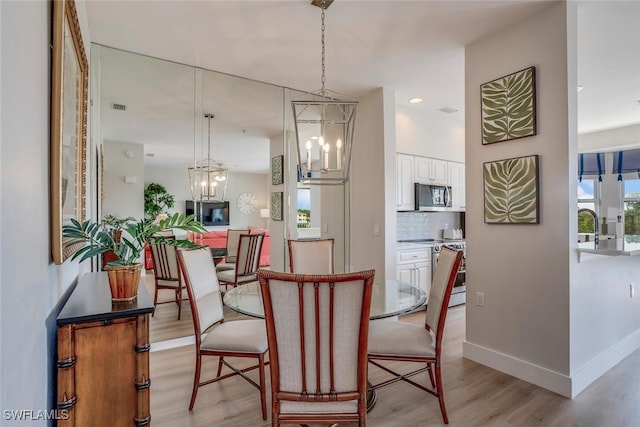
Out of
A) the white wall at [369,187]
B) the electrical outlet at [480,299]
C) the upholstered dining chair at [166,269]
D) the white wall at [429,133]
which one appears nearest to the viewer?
the electrical outlet at [480,299]

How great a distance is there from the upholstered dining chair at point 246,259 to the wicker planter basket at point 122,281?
2.53 m

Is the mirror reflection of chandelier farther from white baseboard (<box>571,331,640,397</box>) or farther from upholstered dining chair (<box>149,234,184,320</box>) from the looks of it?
white baseboard (<box>571,331,640,397</box>)

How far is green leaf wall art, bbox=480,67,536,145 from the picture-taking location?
2570 millimetres

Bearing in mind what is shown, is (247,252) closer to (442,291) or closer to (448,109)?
(442,291)

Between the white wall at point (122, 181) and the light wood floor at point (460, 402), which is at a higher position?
the white wall at point (122, 181)

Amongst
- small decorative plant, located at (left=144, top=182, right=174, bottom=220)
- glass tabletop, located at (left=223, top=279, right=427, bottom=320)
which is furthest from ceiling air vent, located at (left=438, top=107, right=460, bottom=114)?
small decorative plant, located at (left=144, top=182, right=174, bottom=220)

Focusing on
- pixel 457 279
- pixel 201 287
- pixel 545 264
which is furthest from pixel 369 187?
pixel 201 287

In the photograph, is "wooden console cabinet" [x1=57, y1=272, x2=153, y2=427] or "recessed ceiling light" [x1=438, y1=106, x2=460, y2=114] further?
"recessed ceiling light" [x1=438, y1=106, x2=460, y2=114]

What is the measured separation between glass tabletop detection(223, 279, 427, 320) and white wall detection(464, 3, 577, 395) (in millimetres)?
833

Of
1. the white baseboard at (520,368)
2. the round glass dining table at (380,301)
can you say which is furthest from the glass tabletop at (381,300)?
the white baseboard at (520,368)

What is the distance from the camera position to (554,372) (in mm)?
2445

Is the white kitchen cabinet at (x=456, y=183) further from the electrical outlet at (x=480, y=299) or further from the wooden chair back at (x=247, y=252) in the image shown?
the wooden chair back at (x=247, y=252)

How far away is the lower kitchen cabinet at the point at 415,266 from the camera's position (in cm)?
422

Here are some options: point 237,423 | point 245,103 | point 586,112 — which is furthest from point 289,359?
point 586,112
